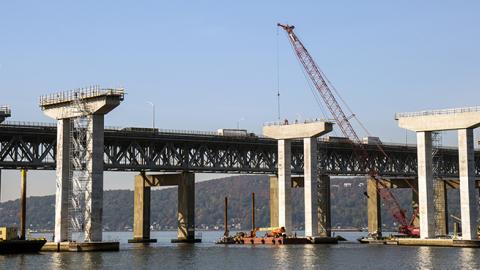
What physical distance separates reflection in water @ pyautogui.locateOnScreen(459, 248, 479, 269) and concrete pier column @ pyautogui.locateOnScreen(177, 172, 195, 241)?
175 ft

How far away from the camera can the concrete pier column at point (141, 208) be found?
16388 centimetres

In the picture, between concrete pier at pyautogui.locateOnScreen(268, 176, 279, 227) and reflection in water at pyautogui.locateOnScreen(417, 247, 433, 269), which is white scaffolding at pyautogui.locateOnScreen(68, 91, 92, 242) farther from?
concrete pier at pyautogui.locateOnScreen(268, 176, 279, 227)

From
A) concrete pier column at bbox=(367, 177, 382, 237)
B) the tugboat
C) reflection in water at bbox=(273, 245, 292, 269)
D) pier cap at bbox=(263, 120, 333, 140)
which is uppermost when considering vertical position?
pier cap at bbox=(263, 120, 333, 140)

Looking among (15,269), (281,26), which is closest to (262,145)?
(281,26)

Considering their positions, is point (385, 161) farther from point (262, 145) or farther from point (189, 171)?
point (189, 171)

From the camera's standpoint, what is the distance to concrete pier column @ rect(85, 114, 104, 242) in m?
117

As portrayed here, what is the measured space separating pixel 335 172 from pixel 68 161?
7797 cm

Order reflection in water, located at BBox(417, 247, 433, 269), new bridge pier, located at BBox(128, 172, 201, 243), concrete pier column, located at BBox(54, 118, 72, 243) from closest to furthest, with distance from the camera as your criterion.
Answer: reflection in water, located at BBox(417, 247, 433, 269)
concrete pier column, located at BBox(54, 118, 72, 243)
new bridge pier, located at BBox(128, 172, 201, 243)

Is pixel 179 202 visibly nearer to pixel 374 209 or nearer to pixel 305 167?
pixel 305 167

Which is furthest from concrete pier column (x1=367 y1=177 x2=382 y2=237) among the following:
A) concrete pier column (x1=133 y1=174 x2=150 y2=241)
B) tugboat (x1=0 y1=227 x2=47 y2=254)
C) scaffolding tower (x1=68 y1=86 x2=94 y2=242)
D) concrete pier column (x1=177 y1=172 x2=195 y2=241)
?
tugboat (x1=0 y1=227 x2=47 y2=254)

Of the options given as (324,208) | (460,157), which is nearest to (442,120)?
(460,157)

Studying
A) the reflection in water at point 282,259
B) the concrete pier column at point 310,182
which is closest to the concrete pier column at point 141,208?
the concrete pier column at point 310,182

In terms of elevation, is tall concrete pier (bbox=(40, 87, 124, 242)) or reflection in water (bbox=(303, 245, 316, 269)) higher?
tall concrete pier (bbox=(40, 87, 124, 242))

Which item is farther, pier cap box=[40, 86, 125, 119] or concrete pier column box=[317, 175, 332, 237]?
concrete pier column box=[317, 175, 332, 237]
